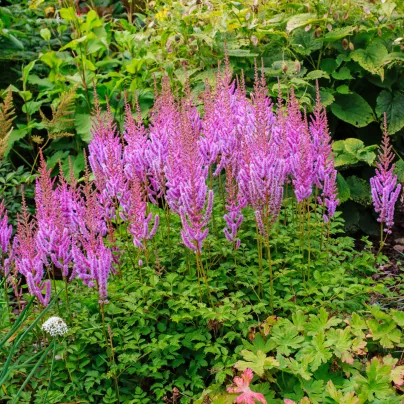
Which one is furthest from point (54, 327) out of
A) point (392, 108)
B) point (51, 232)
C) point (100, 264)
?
point (392, 108)

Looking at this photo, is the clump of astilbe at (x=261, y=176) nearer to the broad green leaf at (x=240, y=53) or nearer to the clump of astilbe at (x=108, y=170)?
the clump of astilbe at (x=108, y=170)

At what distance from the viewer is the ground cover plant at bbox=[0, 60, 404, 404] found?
263 centimetres

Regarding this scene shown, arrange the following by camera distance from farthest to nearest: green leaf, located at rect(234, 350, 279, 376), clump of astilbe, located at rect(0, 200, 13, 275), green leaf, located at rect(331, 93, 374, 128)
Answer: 1. green leaf, located at rect(331, 93, 374, 128)
2. clump of astilbe, located at rect(0, 200, 13, 275)
3. green leaf, located at rect(234, 350, 279, 376)

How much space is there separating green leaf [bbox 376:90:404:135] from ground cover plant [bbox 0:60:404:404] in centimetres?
174

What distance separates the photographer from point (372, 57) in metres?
4.94

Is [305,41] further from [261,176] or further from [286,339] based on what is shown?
[286,339]

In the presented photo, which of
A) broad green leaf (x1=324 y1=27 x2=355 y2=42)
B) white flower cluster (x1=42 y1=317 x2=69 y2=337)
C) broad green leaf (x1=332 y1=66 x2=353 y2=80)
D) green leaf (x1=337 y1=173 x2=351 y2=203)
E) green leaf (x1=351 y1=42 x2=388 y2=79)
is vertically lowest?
green leaf (x1=337 y1=173 x2=351 y2=203)

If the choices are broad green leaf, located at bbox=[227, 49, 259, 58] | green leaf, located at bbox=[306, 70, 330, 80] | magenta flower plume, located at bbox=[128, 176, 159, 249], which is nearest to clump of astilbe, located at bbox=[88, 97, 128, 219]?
magenta flower plume, located at bbox=[128, 176, 159, 249]

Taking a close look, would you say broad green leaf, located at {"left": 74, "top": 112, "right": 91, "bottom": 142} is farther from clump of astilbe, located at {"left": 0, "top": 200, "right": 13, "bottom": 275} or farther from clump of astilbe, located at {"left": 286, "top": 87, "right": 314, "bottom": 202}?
clump of astilbe, located at {"left": 286, "top": 87, "right": 314, "bottom": 202}

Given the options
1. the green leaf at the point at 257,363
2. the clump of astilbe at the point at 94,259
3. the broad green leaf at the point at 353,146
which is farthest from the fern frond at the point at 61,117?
the green leaf at the point at 257,363

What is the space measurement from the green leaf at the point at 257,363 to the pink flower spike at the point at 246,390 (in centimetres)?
5

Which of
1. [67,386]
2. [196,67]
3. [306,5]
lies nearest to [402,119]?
[306,5]

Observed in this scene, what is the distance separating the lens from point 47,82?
621 cm

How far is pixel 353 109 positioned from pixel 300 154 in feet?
7.44
